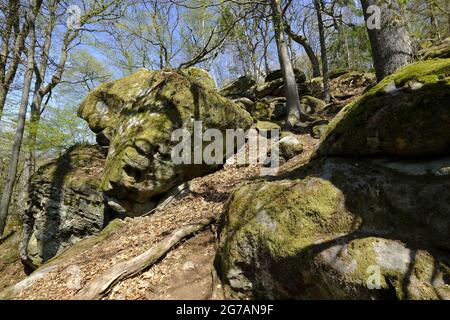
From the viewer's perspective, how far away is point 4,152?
16.2m

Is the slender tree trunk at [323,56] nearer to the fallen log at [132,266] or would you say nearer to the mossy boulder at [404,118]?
the mossy boulder at [404,118]

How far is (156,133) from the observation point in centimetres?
719

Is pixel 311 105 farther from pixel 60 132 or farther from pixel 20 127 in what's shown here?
pixel 20 127

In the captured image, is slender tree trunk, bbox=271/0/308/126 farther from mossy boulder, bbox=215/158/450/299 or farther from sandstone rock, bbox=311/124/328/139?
mossy boulder, bbox=215/158/450/299

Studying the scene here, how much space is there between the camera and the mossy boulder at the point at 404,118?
297 cm

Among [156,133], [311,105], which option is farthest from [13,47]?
[311,105]

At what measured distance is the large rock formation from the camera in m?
2.49

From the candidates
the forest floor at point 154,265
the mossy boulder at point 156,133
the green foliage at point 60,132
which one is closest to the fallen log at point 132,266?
the forest floor at point 154,265

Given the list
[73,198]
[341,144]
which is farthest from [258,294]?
[73,198]

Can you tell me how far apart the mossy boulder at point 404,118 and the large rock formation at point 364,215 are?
10 mm

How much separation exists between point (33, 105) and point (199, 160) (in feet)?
25.3

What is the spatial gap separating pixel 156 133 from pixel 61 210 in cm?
370

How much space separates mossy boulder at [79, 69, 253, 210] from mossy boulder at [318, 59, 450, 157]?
14.0 ft
